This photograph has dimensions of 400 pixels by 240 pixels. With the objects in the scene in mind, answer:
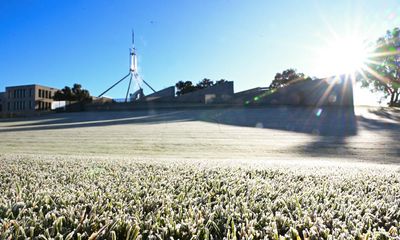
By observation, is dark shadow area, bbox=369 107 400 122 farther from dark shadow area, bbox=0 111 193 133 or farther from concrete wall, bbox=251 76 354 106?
dark shadow area, bbox=0 111 193 133

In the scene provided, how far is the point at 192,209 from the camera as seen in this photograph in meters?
1.22

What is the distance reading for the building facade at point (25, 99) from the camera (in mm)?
50062

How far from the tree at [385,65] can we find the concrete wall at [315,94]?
633cm

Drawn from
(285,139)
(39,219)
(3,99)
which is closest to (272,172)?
(39,219)

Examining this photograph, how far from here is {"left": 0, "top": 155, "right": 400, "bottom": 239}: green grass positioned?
3.35ft

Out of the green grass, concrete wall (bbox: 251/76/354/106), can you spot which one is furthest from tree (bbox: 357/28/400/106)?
the green grass

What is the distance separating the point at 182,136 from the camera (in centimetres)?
1149

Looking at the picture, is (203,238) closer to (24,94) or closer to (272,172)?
(272,172)

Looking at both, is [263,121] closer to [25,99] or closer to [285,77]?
[285,77]

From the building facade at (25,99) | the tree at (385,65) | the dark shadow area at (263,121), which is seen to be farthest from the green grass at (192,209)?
the building facade at (25,99)

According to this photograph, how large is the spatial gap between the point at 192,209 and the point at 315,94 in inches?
1248

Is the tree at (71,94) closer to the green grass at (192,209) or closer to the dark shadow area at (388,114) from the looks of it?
the dark shadow area at (388,114)

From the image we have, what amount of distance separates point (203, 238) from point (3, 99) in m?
67.8

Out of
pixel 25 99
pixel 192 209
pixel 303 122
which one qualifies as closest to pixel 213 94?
pixel 303 122
